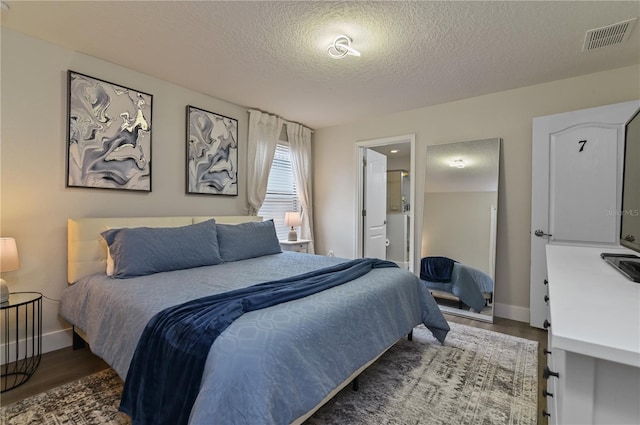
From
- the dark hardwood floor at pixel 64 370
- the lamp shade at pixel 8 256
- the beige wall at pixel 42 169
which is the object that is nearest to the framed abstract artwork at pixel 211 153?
the beige wall at pixel 42 169

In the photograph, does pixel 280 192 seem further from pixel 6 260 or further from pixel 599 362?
pixel 599 362

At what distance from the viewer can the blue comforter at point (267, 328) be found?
114 cm

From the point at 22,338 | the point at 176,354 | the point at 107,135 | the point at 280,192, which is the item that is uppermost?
the point at 107,135

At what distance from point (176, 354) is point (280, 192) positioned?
3400 millimetres

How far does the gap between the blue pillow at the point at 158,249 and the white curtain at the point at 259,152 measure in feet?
4.28

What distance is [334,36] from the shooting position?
231cm

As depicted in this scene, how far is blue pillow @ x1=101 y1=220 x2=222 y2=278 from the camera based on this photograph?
7.36 ft

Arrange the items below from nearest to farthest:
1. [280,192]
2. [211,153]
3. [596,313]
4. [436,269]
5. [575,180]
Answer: [596,313]
[575,180]
[211,153]
[436,269]
[280,192]

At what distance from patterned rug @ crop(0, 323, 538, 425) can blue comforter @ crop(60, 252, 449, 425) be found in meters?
0.27

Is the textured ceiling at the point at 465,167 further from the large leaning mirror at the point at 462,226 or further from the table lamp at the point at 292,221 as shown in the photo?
the table lamp at the point at 292,221

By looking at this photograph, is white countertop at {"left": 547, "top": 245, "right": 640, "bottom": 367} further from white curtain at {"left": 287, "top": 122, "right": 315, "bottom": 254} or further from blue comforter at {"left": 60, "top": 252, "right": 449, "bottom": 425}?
white curtain at {"left": 287, "top": 122, "right": 315, "bottom": 254}

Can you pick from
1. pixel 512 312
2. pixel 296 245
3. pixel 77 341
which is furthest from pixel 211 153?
pixel 512 312

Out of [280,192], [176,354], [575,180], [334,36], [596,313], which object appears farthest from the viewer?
[280,192]

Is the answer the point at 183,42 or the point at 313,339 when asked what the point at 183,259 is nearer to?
the point at 313,339
